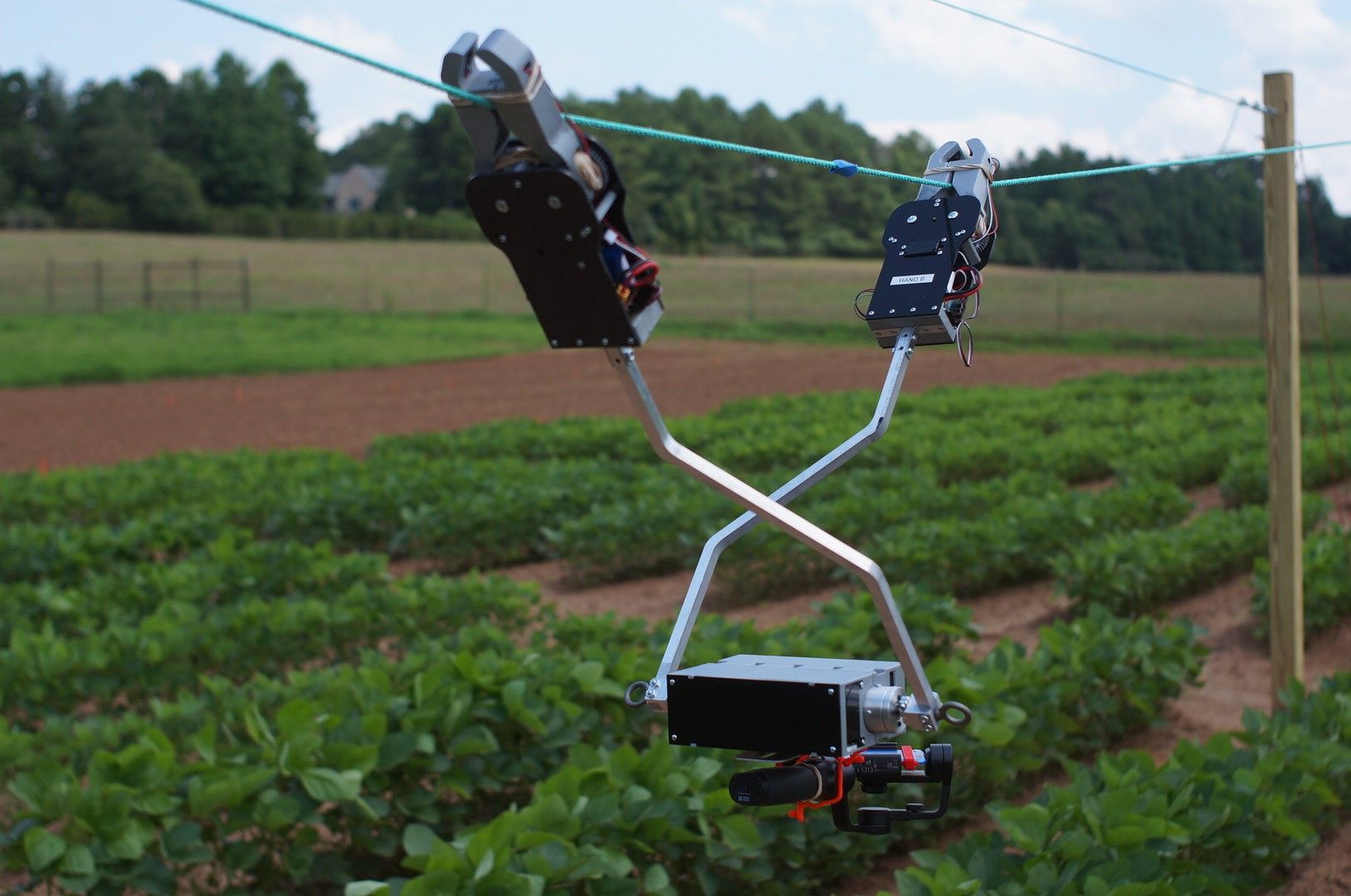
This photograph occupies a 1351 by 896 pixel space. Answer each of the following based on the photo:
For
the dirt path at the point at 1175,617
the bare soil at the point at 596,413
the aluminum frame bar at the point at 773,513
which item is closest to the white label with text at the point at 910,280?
the aluminum frame bar at the point at 773,513

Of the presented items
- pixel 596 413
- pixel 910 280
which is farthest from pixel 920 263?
pixel 596 413

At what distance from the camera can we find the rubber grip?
5.12 ft

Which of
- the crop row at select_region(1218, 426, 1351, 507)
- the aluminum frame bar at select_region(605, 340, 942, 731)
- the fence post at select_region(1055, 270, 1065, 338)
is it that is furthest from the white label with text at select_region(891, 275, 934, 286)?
the fence post at select_region(1055, 270, 1065, 338)

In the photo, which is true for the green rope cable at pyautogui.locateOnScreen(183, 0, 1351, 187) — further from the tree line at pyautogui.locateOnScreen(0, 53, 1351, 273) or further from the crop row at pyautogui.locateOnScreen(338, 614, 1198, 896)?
the crop row at pyautogui.locateOnScreen(338, 614, 1198, 896)

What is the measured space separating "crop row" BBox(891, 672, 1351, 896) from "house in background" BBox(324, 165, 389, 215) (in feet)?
193

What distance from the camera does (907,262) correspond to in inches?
69.4

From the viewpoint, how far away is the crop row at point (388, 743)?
343cm

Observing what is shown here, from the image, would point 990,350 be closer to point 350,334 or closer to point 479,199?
point 350,334

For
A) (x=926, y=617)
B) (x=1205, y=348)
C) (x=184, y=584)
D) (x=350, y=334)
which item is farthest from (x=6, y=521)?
(x=1205, y=348)

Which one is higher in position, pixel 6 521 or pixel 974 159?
pixel 974 159

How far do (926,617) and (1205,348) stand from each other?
78.2ft

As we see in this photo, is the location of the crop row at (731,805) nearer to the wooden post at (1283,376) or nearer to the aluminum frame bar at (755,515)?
the wooden post at (1283,376)

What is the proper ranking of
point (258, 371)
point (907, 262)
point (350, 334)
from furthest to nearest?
point (350, 334), point (258, 371), point (907, 262)

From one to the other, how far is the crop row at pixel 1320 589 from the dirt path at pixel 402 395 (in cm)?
1051
